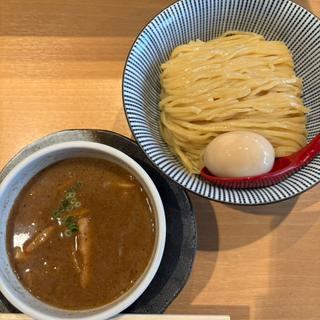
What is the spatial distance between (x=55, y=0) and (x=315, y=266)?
1.19 meters

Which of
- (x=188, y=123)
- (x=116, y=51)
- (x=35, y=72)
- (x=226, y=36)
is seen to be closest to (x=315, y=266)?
(x=188, y=123)

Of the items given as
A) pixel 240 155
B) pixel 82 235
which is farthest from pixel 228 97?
pixel 82 235

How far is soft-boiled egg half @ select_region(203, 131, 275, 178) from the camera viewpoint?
116 cm

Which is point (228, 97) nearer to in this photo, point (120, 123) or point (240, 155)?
point (240, 155)

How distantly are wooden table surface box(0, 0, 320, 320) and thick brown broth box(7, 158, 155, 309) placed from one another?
24 centimetres

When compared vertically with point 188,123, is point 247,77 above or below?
above

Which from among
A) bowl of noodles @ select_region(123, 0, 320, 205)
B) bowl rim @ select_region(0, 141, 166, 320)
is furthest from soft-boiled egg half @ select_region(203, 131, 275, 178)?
bowl rim @ select_region(0, 141, 166, 320)

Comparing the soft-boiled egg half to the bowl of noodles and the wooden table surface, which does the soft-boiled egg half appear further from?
the wooden table surface

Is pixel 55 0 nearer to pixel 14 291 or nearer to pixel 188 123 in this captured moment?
pixel 188 123

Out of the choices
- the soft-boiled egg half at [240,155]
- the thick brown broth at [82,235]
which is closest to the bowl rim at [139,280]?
the thick brown broth at [82,235]

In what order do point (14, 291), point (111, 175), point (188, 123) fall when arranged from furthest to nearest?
point (188, 123) < point (111, 175) < point (14, 291)

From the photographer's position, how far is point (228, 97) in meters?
1.28

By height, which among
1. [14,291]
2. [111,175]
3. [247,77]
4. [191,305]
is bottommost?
[191,305]

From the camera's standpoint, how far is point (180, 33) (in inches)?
53.2
